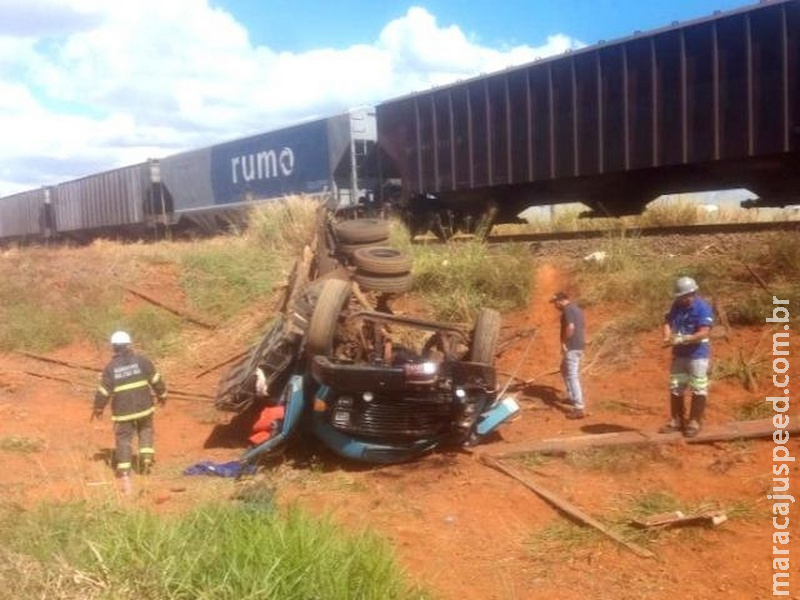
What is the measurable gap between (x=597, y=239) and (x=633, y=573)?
7543 mm

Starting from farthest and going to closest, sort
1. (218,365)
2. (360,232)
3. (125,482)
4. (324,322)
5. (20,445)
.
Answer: (218,365)
(360,232)
(20,445)
(324,322)
(125,482)

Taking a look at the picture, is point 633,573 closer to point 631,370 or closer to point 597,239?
point 631,370

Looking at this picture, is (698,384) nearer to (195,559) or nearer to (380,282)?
→ (380,282)

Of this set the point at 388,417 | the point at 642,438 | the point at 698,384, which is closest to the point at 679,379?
the point at 698,384

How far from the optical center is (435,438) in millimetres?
7582

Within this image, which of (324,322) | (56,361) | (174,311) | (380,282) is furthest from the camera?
(174,311)

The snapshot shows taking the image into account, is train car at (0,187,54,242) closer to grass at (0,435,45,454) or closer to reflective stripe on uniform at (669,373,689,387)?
grass at (0,435,45,454)

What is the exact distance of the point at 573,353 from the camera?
859cm

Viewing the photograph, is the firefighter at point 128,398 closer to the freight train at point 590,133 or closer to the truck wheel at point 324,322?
the truck wheel at point 324,322

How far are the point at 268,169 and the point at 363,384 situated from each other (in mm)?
16890

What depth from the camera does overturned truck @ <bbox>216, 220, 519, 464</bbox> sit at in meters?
7.28

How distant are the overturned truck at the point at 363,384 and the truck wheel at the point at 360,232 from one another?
129cm

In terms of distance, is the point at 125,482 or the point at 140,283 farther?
the point at 140,283

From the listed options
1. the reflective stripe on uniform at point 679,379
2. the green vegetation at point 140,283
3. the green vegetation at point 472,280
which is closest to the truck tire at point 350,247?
the green vegetation at point 472,280
